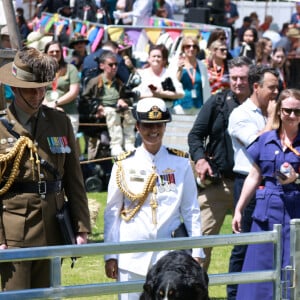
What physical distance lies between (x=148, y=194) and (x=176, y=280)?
225cm

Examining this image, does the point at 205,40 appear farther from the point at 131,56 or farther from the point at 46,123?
the point at 46,123

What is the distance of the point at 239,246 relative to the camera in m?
8.26

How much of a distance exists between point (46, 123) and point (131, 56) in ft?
35.9

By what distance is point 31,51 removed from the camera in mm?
6117

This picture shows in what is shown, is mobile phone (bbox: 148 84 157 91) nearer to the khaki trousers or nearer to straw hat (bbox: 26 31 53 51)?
straw hat (bbox: 26 31 53 51)

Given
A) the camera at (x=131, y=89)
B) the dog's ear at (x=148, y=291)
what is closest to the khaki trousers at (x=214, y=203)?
the dog's ear at (x=148, y=291)

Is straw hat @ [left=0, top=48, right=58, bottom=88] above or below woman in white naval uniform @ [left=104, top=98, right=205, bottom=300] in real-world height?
above

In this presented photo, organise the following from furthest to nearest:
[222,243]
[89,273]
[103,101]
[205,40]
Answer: [205,40] < [103,101] < [89,273] < [222,243]

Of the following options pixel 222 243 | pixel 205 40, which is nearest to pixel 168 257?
pixel 222 243

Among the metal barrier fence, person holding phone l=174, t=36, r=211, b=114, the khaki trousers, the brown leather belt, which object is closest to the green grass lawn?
the khaki trousers

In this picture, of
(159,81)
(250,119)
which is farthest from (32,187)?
(159,81)

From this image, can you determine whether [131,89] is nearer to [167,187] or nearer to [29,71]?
[167,187]

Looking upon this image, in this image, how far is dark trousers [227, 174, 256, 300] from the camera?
7996 millimetres

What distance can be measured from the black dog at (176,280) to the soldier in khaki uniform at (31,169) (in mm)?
1804
